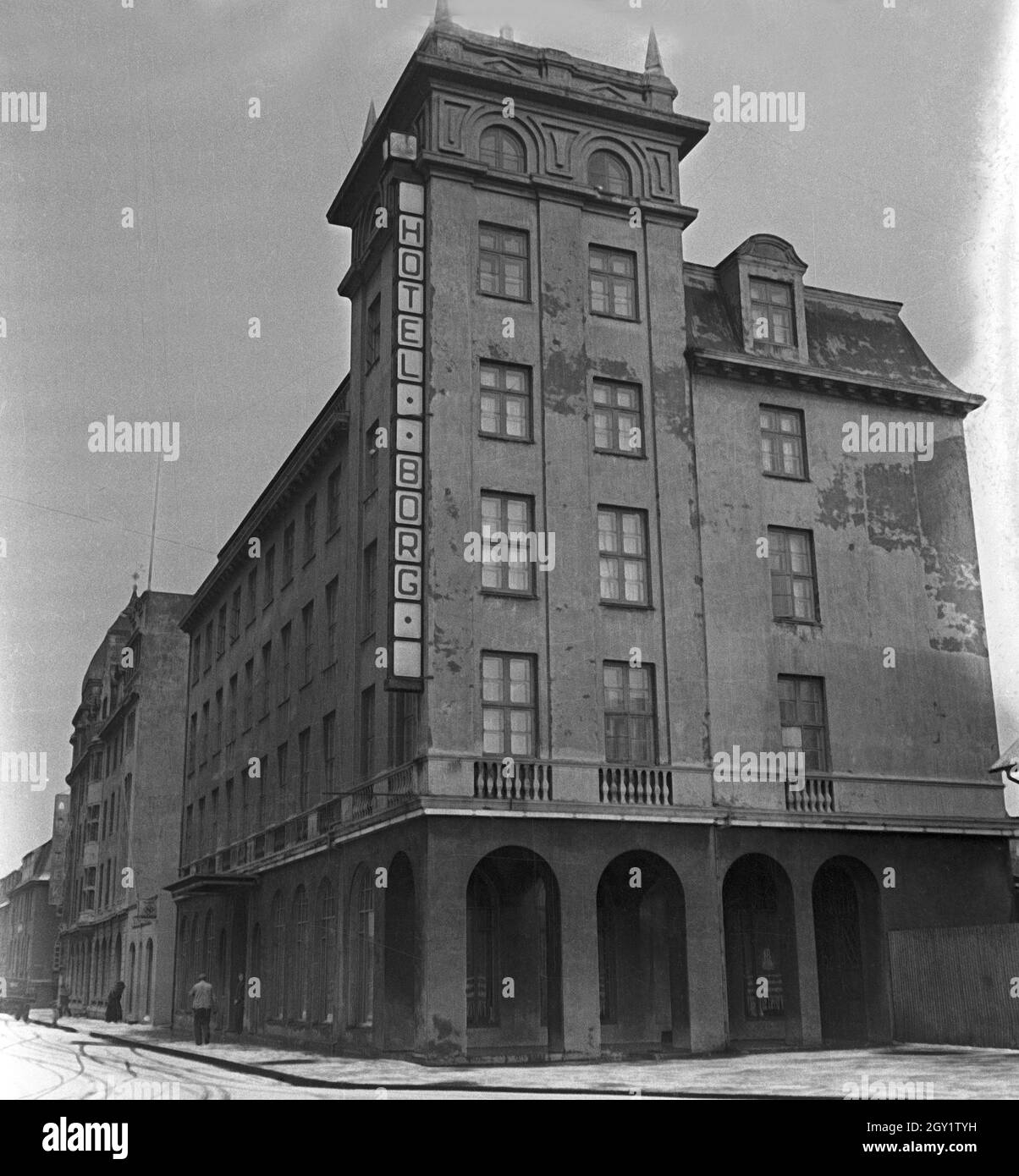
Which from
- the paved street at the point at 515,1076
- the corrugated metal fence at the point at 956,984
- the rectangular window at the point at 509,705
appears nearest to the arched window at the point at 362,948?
the paved street at the point at 515,1076

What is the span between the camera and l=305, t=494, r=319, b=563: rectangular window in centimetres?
Result: 3997

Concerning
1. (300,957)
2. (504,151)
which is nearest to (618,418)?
(504,151)

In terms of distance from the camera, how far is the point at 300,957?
36500 mm

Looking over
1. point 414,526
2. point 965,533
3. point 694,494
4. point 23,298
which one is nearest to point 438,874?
point 414,526

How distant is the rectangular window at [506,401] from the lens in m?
30.7

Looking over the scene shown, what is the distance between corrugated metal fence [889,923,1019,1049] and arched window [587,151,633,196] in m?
18.2

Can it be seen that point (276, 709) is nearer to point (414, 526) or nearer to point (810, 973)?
point (414, 526)

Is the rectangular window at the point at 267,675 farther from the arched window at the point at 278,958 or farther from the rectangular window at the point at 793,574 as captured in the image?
the rectangular window at the point at 793,574

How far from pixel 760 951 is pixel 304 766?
13.7 metres

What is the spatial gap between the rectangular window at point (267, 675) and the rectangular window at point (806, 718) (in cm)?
1731

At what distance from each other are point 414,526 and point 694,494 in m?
6.98

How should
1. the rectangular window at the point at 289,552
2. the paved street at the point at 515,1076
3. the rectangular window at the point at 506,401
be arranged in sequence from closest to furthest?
the paved street at the point at 515,1076 → the rectangular window at the point at 506,401 → the rectangular window at the point at 289,552

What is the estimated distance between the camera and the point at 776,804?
3077 centimetres

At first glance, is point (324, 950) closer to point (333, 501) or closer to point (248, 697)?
point (333, 501)
